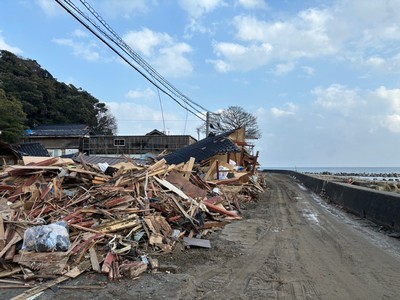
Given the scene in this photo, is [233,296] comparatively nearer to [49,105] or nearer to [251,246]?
[251,246]

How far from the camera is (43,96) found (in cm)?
7062

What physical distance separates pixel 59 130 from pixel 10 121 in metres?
15.3


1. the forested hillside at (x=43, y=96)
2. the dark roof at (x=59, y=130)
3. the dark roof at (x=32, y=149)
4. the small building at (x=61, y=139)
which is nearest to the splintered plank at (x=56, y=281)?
the dark roof at (x=32, y=149)

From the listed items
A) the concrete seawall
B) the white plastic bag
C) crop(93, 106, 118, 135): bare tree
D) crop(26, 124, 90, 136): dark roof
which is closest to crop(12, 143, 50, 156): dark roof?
crop(26, 124, 90, 136): dark roof

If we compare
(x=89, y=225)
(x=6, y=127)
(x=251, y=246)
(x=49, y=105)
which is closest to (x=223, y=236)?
(x=251, y=246)

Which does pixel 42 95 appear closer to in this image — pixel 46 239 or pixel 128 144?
pixel 128 144

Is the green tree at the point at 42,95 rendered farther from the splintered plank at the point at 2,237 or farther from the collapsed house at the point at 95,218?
the splintered plank at the point at 2,237

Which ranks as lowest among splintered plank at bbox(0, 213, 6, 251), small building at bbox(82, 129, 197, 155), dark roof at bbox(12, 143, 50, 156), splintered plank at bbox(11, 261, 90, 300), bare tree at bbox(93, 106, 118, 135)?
splintered plank at bbox(11, 261, 90, 300)

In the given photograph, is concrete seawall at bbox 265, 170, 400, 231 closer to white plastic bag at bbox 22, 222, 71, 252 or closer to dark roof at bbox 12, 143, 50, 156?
white plastic bag at bbox 22, 222, 71, 252

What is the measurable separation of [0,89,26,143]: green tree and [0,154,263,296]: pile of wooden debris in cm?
3631

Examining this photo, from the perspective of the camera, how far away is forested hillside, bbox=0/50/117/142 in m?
64.9

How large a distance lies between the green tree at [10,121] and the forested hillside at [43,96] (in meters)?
11.0

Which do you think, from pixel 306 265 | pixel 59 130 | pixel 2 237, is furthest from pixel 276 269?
pixel 59 130

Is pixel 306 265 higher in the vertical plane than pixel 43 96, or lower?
lower
